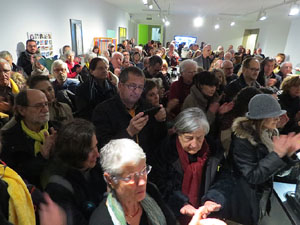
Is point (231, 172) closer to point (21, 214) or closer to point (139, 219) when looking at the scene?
point (139, 219)

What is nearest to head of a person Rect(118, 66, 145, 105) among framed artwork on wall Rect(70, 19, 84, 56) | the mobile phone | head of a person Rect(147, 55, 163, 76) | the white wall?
the mobile phone

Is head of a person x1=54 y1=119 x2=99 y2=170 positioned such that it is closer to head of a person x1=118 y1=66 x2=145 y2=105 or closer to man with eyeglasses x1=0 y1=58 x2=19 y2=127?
head of a person x1=118 y1=66 x2=145 y2=105

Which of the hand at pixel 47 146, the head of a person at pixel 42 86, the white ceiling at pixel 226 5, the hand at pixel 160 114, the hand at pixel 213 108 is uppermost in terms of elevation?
the white ceiling at pixel 226 5

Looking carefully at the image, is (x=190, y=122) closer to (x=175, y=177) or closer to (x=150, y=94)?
(x=175, y=177)

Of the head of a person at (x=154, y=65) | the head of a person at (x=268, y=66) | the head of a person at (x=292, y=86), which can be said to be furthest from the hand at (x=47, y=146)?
the head of a person at (x=268, y=66)

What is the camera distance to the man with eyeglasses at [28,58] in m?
4.25

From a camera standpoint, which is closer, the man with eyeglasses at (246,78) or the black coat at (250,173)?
the black coat at (250,173)

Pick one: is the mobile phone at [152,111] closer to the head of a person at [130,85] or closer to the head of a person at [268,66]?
the head of a person at [130,85]

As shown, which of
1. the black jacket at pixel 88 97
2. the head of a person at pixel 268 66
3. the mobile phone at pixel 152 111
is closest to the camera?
the mobile phone at pixel 152 111

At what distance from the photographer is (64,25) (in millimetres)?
6055

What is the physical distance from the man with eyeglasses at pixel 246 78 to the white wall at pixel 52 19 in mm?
4115

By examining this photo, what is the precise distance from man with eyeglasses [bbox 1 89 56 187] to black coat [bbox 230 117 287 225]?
134cm

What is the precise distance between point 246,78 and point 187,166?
1980mm

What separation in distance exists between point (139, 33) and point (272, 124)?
58.9ft
